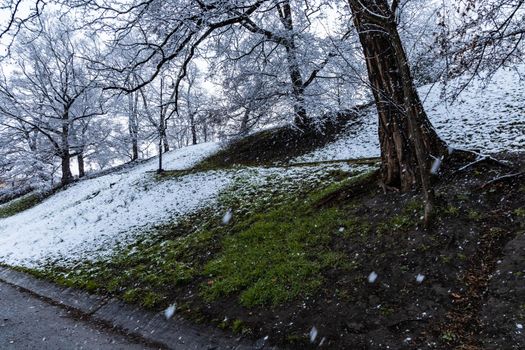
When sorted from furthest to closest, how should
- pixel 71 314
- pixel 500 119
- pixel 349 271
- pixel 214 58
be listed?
pixel 214 58, pixel 500 119, pixel 71 314, pixel 349 271

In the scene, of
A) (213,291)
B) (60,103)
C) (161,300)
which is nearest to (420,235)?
(213,291)

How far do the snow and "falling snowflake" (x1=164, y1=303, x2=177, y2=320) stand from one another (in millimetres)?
3921

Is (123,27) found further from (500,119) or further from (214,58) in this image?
(500,119)

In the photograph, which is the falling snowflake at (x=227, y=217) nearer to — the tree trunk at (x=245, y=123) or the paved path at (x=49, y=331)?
the paved path at (x=49, y=331)

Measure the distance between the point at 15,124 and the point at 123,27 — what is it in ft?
66.1

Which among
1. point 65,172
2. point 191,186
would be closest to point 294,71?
point 191,186

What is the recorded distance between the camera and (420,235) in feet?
15.3

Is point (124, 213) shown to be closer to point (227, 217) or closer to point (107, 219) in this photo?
point (107, 219)

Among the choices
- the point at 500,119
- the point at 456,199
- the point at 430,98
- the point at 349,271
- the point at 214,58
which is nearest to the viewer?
the point at 349,271

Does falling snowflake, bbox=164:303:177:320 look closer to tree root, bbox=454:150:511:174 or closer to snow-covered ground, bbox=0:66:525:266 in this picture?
snow-covered ground, bbox=0:66:525:266

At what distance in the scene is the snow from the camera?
9423 mm

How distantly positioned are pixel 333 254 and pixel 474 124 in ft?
23.0

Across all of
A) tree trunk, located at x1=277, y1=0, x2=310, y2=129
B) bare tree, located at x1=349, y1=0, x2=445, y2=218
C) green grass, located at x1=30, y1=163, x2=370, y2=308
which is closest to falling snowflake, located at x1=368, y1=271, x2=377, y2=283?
green grass, located at x1=30, y1=163, x2=370, y2=308

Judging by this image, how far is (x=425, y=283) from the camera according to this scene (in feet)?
13.0
